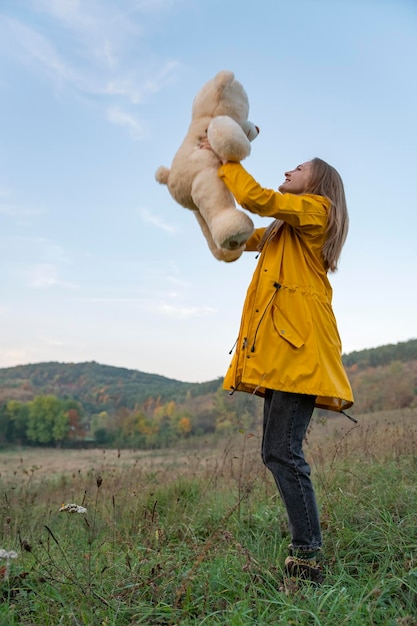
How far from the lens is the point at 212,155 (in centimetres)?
251

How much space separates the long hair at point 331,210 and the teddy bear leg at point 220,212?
0.26m

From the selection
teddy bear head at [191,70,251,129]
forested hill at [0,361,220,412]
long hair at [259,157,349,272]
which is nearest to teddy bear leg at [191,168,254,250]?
long hair at [259,157,349,272]

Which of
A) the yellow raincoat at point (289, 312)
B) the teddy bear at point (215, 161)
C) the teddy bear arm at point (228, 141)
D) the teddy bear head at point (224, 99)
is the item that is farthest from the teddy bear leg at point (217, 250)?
the teddy bear head at point (224, 99)

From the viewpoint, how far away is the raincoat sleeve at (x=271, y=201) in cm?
222

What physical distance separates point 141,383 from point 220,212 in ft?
178

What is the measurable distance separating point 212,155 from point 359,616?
2.10m

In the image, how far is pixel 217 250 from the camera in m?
2.60

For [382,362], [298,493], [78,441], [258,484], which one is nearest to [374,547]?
[298,493]

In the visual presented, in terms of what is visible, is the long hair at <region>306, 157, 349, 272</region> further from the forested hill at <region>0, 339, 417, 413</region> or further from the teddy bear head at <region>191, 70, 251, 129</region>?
the forested hill at <region>0, 339, 417, 413</region>

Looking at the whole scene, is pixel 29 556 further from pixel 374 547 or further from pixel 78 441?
pixel 78 441

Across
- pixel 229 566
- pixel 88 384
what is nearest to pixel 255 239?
pixel 229 566

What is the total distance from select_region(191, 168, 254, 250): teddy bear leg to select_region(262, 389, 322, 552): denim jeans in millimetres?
763

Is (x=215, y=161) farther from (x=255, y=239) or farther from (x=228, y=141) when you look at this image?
(x=255, y=239)

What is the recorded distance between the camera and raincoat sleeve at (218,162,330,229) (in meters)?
2.22
